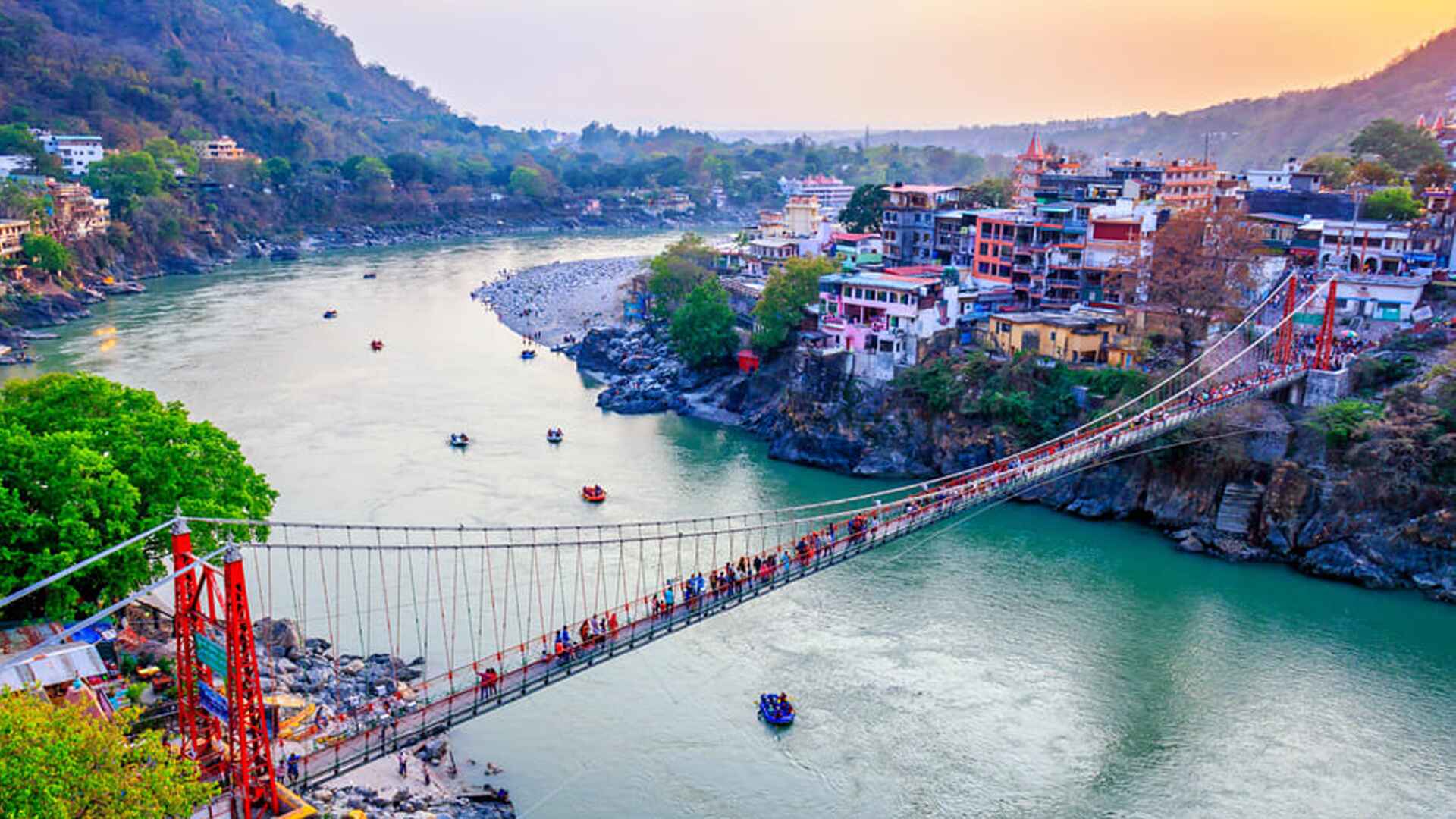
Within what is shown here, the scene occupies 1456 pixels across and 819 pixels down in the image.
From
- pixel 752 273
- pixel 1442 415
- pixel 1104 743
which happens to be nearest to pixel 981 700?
pixel 1104 743

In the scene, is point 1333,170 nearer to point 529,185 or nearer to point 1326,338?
point 1326,338

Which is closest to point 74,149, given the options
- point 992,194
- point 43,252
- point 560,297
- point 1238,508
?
point 43,252

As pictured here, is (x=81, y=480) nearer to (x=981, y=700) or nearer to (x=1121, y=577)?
(x=981, y=700)

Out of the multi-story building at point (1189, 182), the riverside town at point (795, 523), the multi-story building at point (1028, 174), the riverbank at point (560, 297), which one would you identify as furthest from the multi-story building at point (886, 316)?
the riverbank at point (560, 297)

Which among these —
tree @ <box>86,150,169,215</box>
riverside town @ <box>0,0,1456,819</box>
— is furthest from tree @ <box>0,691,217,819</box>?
tree @ <box>86,150,169,215</box>

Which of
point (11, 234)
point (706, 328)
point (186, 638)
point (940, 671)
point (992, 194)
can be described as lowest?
point (940, 671)

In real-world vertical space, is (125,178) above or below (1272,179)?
below

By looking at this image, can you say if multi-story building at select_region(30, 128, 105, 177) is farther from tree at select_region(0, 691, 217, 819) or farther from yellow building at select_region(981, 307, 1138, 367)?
tree at select_region(0, 691, 217, 819)
